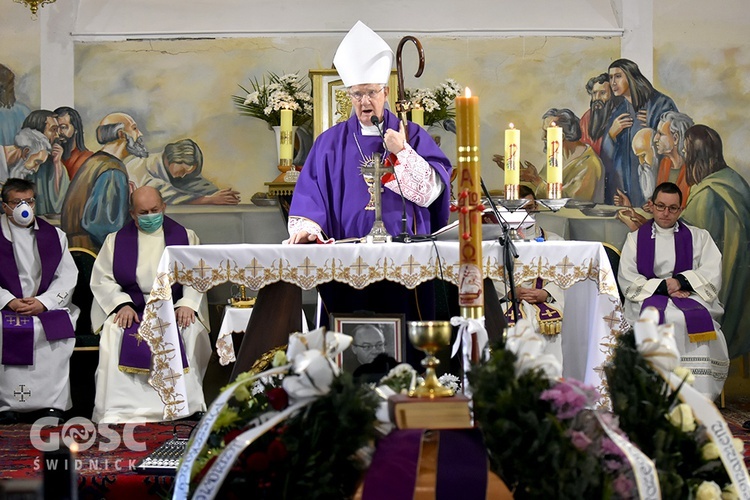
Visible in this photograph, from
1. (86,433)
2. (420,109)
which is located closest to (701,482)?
(86,433)

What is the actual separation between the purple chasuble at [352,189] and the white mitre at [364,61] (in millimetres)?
265

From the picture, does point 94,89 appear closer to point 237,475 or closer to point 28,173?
point 28,173

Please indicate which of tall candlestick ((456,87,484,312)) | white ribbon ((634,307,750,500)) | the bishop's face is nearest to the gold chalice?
tall candlestick ((456,87,484,312))

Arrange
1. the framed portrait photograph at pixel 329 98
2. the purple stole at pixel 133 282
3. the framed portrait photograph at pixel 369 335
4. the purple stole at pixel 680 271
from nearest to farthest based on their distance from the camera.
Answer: the framed portrait photograph at pixel 369 335, the purple stole at pixel 133 282, the purple stole at pixel 680 271, the framed portrait photograph at pixel 329 98

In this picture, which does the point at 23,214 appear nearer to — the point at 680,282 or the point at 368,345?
the point at 368,345

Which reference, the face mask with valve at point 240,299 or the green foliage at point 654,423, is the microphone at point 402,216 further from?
the face mask with valve at point 240,299

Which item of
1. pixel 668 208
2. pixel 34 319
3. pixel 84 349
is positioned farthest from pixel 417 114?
pixel 34 319

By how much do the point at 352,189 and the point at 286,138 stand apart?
2914 millimetres

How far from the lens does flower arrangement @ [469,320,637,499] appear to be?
91.4 inches

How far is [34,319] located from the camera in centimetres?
738

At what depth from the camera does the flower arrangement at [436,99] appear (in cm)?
809

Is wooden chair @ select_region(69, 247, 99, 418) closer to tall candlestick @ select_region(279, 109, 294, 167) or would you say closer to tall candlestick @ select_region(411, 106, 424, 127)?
tall candlestick @ select_region(279, 109, 294, 167)

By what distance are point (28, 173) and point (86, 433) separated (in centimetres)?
289

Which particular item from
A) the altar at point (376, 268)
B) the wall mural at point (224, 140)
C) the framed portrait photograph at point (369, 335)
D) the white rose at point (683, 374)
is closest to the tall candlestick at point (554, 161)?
the altar at point (376, 268)
